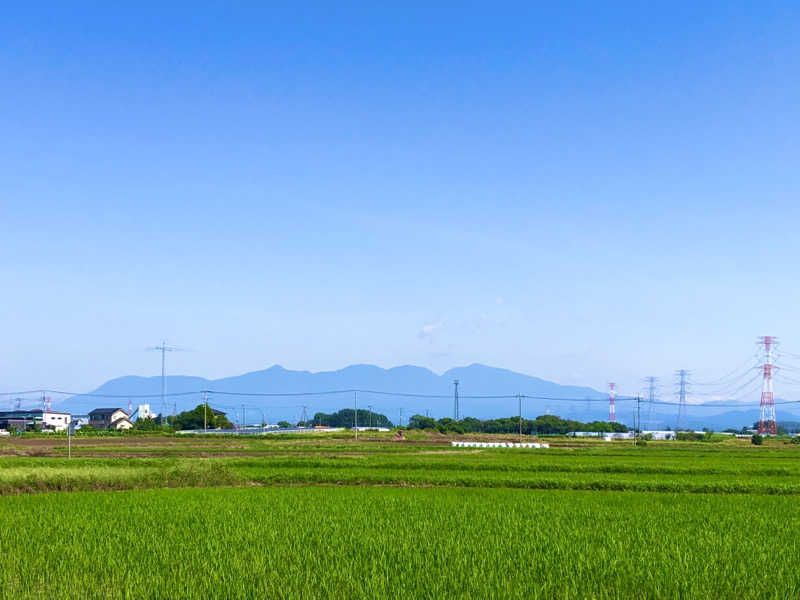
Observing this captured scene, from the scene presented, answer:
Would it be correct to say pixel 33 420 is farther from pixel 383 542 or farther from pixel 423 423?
pixel 383 542

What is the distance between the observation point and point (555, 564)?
10914 mm

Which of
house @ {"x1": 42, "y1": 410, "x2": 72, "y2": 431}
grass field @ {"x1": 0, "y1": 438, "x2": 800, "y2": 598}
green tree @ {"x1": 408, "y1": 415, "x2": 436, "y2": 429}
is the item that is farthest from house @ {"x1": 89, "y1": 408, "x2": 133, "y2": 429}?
grass field @ {"x1": 0, "y1": 438, "x2": 800, "y2": 598}

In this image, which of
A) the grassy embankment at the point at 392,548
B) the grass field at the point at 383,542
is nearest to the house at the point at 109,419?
the grass field at the point at 383,542

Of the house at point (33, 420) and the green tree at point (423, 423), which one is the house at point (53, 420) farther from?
the green tree at point (423, 423)

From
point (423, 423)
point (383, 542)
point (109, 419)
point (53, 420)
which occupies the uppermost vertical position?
point (383, 542)

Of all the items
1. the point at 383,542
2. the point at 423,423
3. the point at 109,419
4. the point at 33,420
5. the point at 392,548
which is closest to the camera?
the point at 392,548

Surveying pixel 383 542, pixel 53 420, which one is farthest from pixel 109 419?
pixel 383 542

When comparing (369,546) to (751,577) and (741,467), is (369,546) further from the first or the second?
(741,467)

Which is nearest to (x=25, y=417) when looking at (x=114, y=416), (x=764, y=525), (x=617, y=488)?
(x=114, y=416)

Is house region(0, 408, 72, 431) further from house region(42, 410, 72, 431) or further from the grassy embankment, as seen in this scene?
the grassy embankment

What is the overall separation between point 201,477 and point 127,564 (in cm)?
1487

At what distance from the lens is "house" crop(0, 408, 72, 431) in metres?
118

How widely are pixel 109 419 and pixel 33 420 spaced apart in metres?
12.5

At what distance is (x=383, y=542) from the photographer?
12609mm
